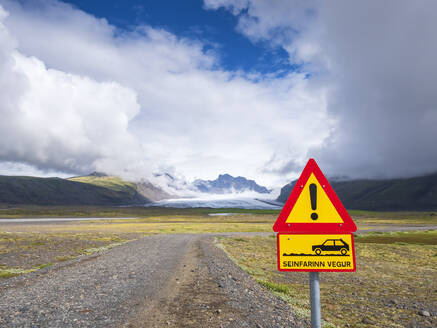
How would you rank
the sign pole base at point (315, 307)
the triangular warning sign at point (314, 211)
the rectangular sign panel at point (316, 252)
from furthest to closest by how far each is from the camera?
the triangular warning sign at point (314, 211)
the rectangular sign panel at point (316, 252)
the sign pole base at point (315, 307)

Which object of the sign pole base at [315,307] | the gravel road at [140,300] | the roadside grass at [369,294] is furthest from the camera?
the roadside grass at [369,294]

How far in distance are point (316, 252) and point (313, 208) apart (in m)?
0.80

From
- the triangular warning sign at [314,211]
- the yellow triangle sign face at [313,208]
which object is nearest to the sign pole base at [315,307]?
the triangular warning sign at [314,211]

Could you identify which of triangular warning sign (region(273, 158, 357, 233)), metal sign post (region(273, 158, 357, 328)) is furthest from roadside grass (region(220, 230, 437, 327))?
triangular warning sign (region(273, 158, 357, 233))

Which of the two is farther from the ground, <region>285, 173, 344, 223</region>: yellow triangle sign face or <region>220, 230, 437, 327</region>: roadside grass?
<region>285, 173, 344, 223</region>: yellow triangle sign face

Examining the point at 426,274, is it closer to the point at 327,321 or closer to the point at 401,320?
the point at 401,320

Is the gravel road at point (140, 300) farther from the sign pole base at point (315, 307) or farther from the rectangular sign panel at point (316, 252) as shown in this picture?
the rectangular sign panel at point (316, 252)

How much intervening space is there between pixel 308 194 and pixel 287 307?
778 cm

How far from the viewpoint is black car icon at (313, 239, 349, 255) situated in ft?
15.5

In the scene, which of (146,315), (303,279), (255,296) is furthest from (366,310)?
(146,315)

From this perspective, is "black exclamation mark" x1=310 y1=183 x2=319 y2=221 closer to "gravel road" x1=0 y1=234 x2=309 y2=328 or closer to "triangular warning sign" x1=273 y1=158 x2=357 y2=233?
"triangular warning sign" x1=273 y1=158 x2=357 y2=233

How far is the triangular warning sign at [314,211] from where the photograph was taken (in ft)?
16.1

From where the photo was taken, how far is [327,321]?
981 cm

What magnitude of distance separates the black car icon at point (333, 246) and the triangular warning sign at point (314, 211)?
0.65ft
